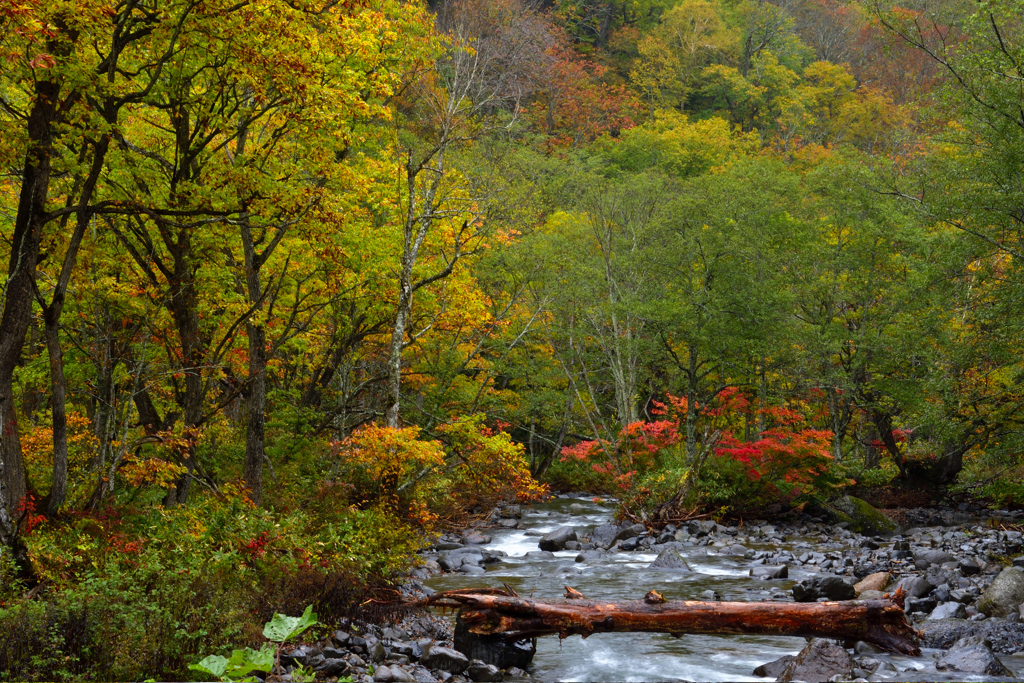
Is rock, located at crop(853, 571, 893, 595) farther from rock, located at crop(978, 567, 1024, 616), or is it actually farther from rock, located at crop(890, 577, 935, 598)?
rock, located at crop(978, 567, 1024, 616)

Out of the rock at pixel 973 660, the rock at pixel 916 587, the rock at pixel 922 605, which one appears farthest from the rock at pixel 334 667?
the rock at pixel 916 587

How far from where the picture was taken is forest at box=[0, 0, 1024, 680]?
24.1ft

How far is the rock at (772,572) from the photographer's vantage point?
12.0 meters

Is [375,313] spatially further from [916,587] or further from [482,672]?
[916,587]

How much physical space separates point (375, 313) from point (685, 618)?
356 inches

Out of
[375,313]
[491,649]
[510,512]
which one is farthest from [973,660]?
[510,512]

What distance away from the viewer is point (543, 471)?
24.2 metres

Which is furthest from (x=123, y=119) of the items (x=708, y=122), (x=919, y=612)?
(x=708, y=122)

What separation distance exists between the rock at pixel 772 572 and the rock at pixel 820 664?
457 centimetres

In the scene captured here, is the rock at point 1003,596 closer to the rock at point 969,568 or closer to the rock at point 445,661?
the rock at point 969,568

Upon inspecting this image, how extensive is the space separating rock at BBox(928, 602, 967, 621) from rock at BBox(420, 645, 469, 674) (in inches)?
236

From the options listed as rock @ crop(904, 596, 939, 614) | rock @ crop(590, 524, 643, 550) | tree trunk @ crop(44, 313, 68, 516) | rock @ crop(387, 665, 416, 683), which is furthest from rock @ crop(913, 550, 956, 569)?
tree trunk @ crop(44, 313, 68, 516)

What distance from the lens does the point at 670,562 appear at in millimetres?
13211

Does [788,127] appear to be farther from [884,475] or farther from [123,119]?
[123,119]
